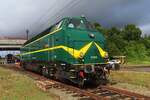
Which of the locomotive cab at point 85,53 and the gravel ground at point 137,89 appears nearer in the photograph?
the gravel ground at point 137,89

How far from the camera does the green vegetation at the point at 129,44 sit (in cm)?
5678

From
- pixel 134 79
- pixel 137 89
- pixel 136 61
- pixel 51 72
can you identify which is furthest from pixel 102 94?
pixel 136 61

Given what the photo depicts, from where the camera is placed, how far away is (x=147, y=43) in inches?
2854

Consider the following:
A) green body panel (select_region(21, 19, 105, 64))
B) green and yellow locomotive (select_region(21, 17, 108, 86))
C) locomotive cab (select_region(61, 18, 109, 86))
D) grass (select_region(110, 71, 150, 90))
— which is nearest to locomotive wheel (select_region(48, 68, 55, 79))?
green and yellow locomotive (select_region(21, 17, 108, 86))

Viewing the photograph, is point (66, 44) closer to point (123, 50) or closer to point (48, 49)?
point (48, 49)

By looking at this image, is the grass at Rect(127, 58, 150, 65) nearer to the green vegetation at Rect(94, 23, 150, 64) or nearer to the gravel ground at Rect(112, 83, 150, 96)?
the green vegetation at Rect(94, 23, 150, 64)

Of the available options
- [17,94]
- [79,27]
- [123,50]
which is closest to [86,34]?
[79,27]

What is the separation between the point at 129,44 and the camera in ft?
222

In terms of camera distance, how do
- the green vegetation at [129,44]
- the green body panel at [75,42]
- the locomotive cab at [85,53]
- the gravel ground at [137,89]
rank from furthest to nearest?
the green vegetation at [129,44]
the green body panel at [75,42]
the locomotive cab at [85,53]
the gravel ground at [137,89]

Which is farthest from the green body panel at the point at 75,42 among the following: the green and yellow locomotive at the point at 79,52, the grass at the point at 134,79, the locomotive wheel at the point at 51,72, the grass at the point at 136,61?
the grass at the point at 136,61

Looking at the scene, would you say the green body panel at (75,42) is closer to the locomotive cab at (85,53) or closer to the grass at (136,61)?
the locomotive cab at (85,53)

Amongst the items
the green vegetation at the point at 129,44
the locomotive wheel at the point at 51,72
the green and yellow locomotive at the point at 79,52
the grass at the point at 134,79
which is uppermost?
the green vegetation at the point at 129,44

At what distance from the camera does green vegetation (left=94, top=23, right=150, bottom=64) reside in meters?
56.8

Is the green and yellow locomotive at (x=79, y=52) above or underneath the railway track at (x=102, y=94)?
above
